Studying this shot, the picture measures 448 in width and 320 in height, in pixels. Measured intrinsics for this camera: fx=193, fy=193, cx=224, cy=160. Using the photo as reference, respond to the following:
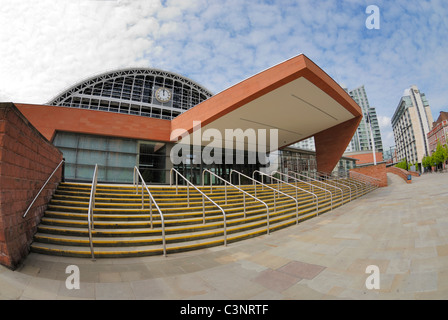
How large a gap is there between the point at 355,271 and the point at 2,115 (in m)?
5.88

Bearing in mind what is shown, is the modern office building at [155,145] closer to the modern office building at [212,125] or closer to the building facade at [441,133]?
the modern office building at [212,125]

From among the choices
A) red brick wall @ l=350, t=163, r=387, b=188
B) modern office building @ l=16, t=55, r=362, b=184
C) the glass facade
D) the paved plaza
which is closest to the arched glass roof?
modern office building @ l=16, t=55, r=362, b=184

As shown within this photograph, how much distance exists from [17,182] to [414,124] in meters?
110

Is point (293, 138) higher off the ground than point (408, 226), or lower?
higher

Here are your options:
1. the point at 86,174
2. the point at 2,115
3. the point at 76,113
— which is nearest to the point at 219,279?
the point at 2,115

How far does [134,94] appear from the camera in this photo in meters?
42.9

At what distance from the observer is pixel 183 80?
45.9 m

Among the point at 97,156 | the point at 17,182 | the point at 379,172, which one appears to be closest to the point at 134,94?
the point at 97,156

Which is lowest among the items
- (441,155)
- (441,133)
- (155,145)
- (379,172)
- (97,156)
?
(379,172)

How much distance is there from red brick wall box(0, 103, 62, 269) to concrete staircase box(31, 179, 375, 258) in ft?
1.39

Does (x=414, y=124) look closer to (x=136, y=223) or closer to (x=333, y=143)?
(x=333, y=143)

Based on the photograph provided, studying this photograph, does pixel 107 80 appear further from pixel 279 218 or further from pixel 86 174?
pixel 279 218

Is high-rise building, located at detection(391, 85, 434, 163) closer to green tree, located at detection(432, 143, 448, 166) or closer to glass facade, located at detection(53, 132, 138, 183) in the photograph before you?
green tree, located at detection(432, 143, 448, 166)
